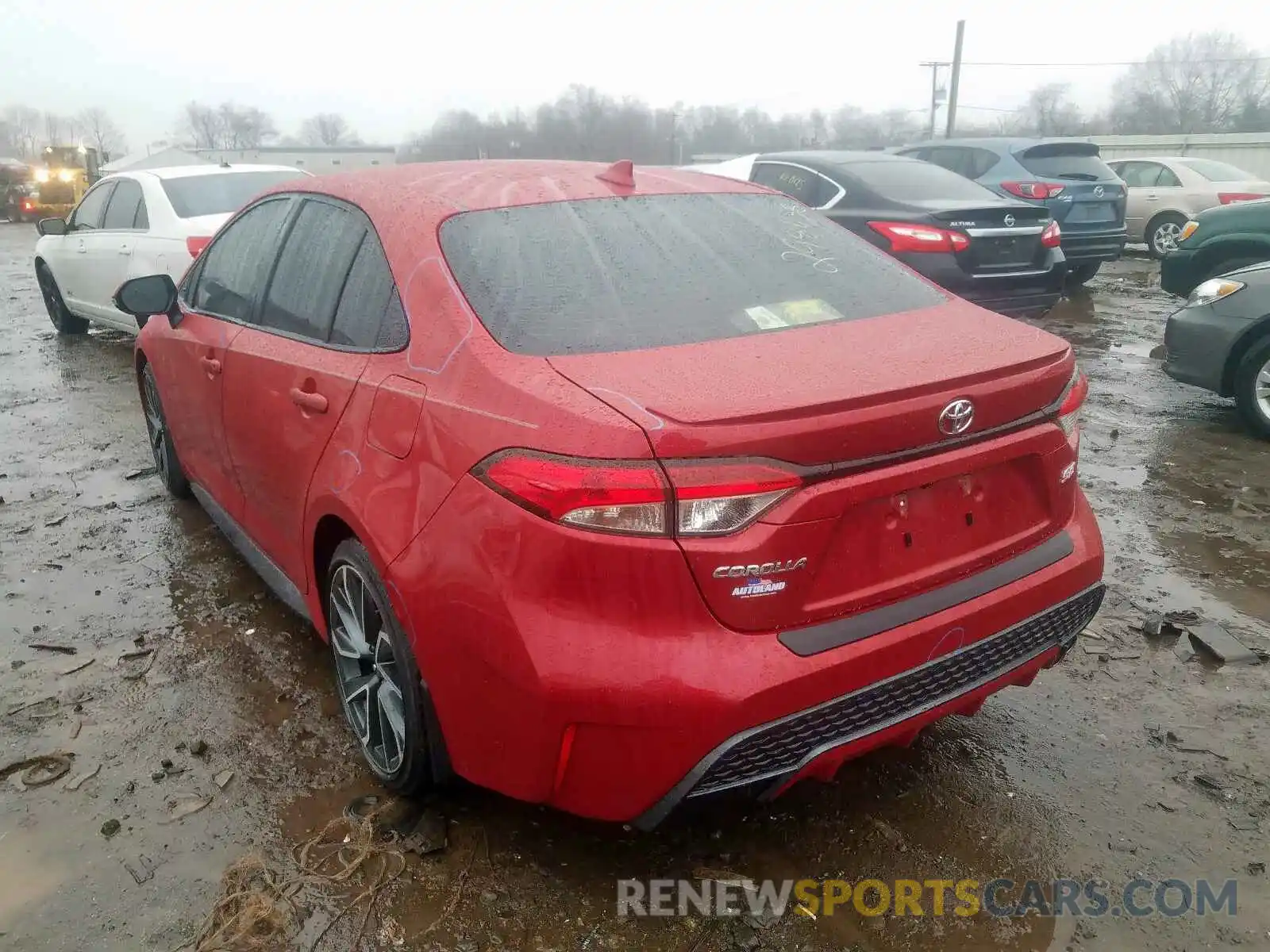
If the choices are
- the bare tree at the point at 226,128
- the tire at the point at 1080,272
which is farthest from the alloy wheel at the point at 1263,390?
the bare tree at the point at 226,128

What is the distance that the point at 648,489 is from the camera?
1.77m

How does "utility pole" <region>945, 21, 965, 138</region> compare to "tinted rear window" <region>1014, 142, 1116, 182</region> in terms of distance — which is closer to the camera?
"tinted rear window" <region>1014, 142, 1116, 182</region>

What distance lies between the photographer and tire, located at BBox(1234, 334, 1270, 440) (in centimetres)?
552

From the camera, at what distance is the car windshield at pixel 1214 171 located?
549 inches

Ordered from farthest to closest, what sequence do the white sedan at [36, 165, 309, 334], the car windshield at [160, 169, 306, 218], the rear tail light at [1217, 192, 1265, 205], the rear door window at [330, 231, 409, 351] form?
the rear tail light at [1217, 192, 1265, 205] < the car windshield at [160, 169, 306, 218] < the white sedan at [36, 165, 309, 334] < the rear door window at [330, 231, 409, 351]

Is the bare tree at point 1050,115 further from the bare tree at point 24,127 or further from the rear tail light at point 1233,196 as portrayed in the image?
the bare tree at point 24,127

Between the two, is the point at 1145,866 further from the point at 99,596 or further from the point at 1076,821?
the point at 99,596

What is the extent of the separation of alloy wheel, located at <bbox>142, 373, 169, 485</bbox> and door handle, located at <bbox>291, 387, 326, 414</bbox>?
209 centimetres

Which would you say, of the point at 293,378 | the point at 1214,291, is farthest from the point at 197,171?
the point at 1214,291

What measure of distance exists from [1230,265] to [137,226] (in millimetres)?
9439

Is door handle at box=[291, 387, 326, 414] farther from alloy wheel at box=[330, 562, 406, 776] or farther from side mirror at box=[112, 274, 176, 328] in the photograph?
side mirror at box=[112, 274, 176, 328]

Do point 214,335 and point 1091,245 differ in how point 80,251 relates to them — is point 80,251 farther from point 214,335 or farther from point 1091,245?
point 1091,245

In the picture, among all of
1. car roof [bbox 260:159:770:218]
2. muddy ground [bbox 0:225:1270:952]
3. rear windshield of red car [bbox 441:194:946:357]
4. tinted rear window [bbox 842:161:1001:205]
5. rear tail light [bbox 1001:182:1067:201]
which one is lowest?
muddy ground [bbox 0:225:1270:952]

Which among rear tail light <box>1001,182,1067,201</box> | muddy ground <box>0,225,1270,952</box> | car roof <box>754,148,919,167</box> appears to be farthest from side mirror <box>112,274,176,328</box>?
rear tail light <box>1001,182,1067,201</box>
